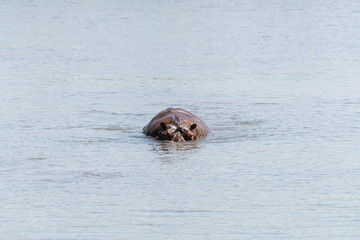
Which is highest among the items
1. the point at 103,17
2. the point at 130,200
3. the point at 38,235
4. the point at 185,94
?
the point at 103,17

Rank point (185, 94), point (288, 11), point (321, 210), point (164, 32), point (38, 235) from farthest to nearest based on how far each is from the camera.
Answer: point (288, 11), point (164, 32), point (185, 94), point (321, 210), point (38, 235)

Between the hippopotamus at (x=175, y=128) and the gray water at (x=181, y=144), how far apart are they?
6.2 inches

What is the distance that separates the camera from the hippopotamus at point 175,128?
12633mm

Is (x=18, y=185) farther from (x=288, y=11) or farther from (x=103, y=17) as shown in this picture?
(x=288, y=11)

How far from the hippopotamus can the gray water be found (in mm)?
157

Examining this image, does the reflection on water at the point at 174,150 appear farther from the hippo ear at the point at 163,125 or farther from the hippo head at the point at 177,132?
the hippo ear at the point at 163,125

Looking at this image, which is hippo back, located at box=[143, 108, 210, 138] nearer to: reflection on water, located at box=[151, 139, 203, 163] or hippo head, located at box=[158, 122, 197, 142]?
hippo head, located at box=[158, 122, 197, 142]

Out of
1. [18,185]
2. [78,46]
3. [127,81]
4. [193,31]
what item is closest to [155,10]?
[193,31]

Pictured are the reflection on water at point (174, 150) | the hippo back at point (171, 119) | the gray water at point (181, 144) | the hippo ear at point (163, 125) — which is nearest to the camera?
the gray water at point (181, 144)

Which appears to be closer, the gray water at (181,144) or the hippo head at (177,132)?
the gray water at (181,144)

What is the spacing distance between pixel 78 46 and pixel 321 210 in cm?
1592

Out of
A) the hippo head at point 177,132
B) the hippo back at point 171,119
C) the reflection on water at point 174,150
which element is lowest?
the reflection on water at point 174,150

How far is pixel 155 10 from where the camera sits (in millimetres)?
34219

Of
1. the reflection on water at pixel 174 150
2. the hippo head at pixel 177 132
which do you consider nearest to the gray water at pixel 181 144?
the reflection on water at pixel 174 150
